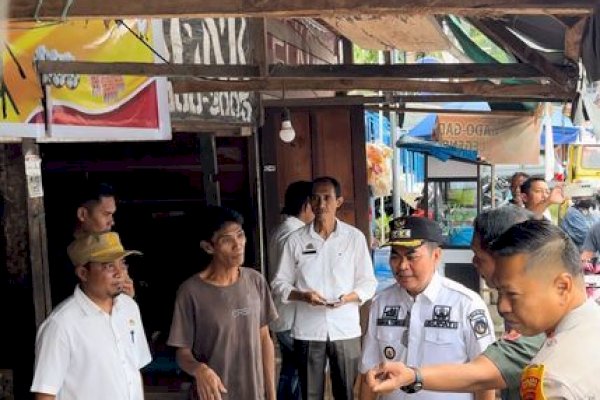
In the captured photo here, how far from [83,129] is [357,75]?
4.74 ft

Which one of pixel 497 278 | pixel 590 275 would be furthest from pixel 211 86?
pixel 590 275

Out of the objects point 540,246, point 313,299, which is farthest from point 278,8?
point 313,299

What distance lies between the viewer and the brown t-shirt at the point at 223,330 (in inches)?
161

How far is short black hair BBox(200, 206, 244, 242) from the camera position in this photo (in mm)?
4234

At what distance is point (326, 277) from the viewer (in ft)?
17.9

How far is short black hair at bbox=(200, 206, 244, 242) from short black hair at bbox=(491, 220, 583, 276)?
2195 millimetres

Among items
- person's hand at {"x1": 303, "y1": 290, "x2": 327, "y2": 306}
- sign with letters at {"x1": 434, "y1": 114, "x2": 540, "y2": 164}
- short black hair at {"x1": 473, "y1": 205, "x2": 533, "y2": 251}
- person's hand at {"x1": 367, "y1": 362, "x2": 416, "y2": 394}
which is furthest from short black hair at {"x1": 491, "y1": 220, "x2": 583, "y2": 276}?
sign with letters at {"x1": 434, "y1": 114, "x2": 540, "y2": 164}

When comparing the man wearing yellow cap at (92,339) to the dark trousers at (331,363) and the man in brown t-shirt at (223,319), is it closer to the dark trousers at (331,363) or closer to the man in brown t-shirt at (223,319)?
the man in brown t-shirt at (223,319)

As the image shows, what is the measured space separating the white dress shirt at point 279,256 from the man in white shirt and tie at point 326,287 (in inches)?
2.7

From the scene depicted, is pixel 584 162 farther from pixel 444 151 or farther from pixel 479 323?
pixel 479 323

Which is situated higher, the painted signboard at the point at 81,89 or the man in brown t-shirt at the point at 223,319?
the painted signboard at the point at 81,89

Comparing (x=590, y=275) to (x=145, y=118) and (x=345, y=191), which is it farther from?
(x=145, y=118)

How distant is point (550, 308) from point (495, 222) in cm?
103

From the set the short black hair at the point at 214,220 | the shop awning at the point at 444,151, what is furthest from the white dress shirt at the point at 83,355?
the shop awning at the point at 444,151
